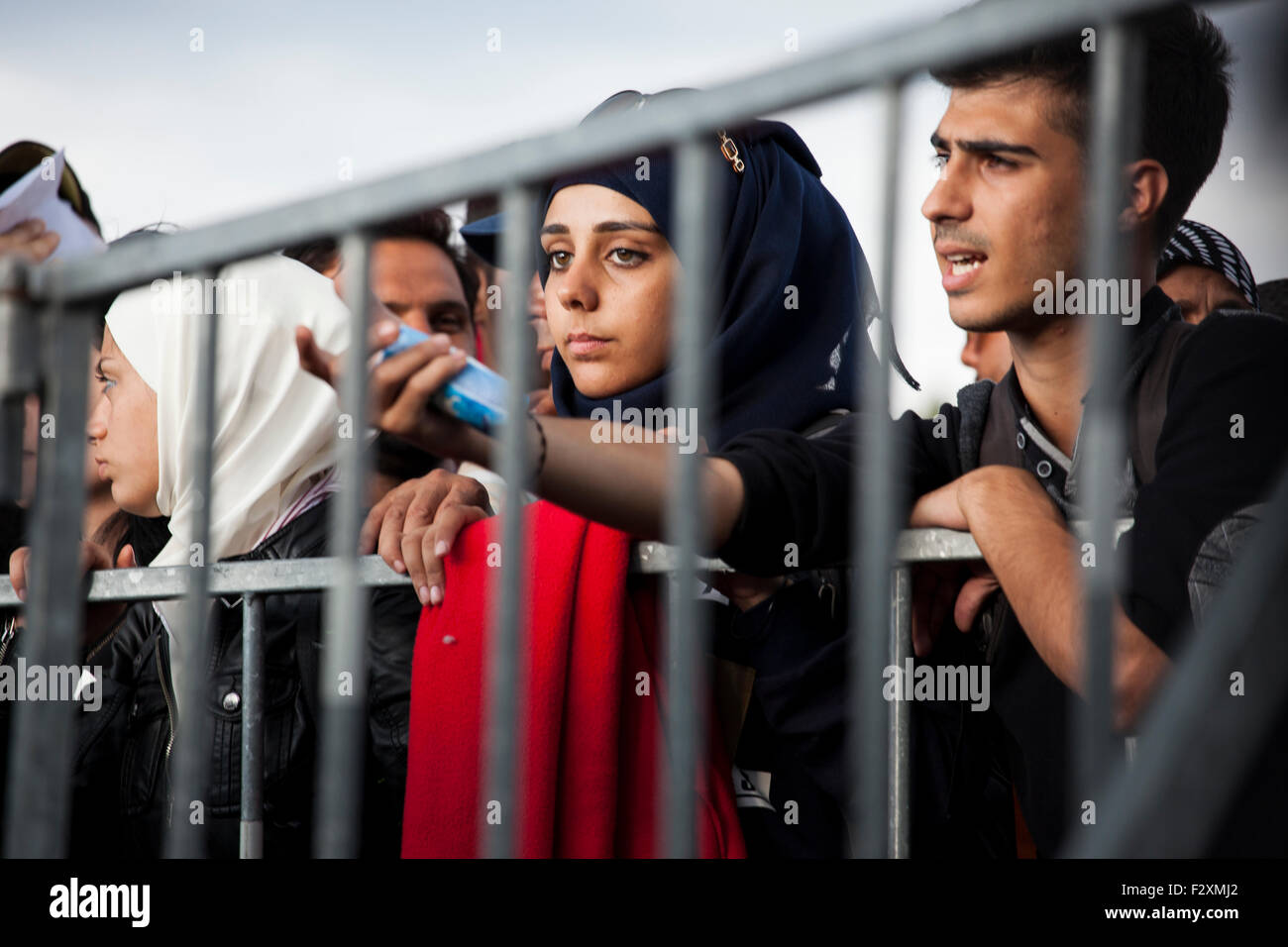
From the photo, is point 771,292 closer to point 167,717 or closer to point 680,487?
point 680,487

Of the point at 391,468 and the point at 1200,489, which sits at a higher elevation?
the point at 391,468

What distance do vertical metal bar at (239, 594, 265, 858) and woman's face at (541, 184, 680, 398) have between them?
2.43 ft

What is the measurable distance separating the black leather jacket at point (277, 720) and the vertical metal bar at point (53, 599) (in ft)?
3.46

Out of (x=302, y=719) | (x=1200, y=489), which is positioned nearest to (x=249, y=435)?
(x=302, y=719)

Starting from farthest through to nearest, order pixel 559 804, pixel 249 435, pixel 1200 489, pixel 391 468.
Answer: pixel 391 468 < pixel 249 435 < pixel 559 804 < pixel 1200 489

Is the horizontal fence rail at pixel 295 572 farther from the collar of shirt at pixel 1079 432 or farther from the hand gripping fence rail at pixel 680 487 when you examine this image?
the collar of shirt at pixel 1079 432

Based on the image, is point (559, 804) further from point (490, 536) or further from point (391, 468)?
point (391, 468)

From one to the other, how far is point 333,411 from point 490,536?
1168mm

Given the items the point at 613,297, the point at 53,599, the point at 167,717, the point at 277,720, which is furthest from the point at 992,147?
the point at 167,717

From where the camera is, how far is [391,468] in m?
3.39

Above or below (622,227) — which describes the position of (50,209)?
above

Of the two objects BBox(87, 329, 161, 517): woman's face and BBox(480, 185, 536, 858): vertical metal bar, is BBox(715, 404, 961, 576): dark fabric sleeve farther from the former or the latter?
BBox(87, 329, 161, 517): woman's face

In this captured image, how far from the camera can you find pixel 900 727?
5.71ft

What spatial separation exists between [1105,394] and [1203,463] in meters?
0.64
